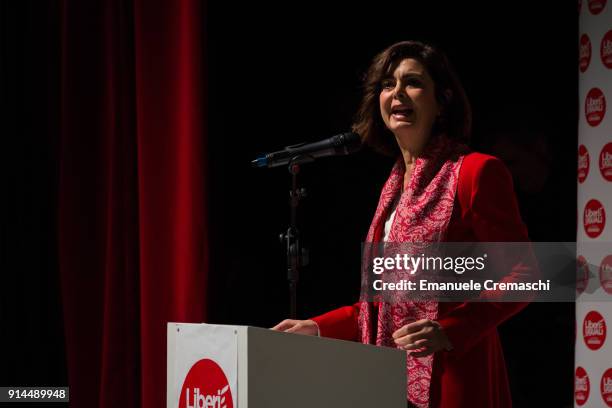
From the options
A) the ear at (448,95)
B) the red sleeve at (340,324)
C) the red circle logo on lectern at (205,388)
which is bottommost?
the red circle logo on lectern at (205,388)

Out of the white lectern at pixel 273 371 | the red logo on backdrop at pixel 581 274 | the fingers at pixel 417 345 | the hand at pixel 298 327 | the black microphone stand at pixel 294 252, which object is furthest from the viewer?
the red logo on backdrop at pixel 581 274

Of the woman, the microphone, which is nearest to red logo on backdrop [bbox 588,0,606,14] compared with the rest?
the woman

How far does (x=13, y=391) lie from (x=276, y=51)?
1.71m

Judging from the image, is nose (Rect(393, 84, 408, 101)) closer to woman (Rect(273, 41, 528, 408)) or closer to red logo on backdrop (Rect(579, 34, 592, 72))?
woman (Rect(273, 41, 528, 408))

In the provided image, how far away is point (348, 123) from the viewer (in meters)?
3.13

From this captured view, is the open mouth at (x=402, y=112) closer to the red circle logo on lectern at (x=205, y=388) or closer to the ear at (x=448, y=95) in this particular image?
the ear at (x=448, y=95)

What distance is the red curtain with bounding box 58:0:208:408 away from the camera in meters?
2.93

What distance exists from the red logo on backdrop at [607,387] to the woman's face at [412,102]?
42.7 inches

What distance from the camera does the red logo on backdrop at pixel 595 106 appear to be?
2688 mm

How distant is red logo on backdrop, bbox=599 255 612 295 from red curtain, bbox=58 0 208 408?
1.48 meters

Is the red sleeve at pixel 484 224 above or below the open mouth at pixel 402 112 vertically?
below

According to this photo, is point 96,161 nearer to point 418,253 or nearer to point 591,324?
point 418,253

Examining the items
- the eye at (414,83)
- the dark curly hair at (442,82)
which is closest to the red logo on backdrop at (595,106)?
the dark curly hair at (442,82)

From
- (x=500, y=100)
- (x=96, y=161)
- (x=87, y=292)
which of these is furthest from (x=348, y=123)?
(x=87, y=292)
